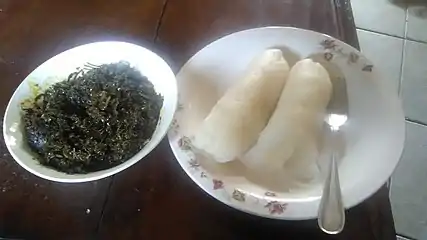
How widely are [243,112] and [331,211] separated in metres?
0.15

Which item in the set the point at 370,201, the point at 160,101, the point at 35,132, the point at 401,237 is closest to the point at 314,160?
the point at 370,201

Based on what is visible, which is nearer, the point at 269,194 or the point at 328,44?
the point at 269,194

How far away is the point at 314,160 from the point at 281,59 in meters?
0.13

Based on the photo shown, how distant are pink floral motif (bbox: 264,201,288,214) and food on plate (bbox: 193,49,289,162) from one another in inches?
2.7

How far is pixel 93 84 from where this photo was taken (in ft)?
2.15

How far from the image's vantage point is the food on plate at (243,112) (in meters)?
0.61

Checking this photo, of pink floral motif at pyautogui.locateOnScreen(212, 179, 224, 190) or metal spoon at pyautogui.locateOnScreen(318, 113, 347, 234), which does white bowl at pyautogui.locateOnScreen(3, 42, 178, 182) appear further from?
metal spoon at pyautogui.locateOnScreen(318, 113, 347, 234)

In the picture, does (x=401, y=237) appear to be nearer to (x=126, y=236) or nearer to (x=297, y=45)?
(x=297, y=45)

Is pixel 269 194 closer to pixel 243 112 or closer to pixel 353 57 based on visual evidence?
pixel 243 112

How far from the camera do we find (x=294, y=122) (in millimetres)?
602

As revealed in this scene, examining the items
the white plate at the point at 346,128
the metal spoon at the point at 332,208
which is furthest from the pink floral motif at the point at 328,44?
the metal spoon at the point at 332,208

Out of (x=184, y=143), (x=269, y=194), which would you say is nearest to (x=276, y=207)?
(x=269, y=194)

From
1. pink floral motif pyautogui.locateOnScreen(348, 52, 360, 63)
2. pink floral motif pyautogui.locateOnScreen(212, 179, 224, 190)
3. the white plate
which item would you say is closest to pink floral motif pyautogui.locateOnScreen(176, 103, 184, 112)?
the white plate

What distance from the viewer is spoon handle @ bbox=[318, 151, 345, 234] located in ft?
1.76
